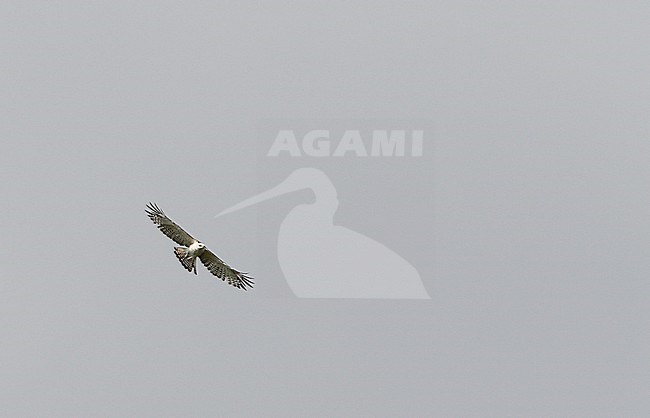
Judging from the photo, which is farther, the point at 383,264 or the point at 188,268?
the point at 383,264

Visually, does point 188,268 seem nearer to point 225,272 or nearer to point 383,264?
point 225,272

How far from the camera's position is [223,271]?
90.9 feet

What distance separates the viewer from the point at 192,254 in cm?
2744

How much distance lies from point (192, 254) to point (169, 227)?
1.06m

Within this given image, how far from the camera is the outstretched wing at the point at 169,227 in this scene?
2789 cm

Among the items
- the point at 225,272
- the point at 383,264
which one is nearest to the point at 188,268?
the point at 225,272

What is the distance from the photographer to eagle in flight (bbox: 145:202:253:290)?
90.0ft

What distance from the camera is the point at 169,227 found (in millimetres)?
28062

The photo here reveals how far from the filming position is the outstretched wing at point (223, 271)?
1081 inches

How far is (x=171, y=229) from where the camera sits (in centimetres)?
2805

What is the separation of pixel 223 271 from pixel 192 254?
0.84 meters

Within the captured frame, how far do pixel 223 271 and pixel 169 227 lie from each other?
168 centimetres

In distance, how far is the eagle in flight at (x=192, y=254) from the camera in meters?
27.4

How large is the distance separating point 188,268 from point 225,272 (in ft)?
2.84
